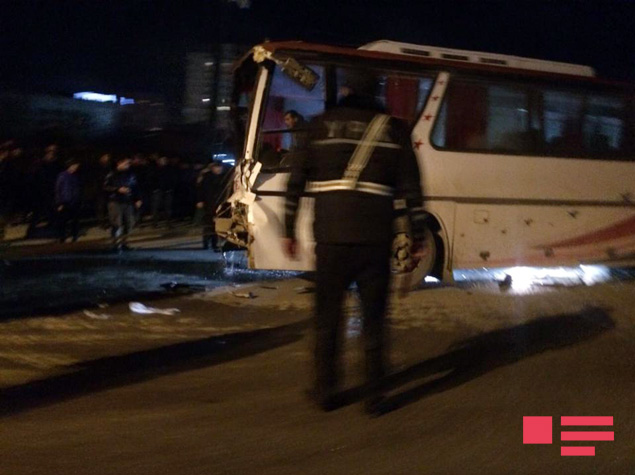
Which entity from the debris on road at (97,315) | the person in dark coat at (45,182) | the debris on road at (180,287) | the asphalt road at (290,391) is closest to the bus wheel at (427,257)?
the asphalt road at (290,391)

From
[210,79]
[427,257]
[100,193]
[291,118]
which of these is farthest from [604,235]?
[100,193]

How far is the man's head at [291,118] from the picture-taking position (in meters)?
10.5

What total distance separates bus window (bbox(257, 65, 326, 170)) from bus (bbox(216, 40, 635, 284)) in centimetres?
1

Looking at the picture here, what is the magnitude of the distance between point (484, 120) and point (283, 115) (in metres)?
2.75

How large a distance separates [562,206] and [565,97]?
1.54 m

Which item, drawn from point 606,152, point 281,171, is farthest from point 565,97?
point 281,171

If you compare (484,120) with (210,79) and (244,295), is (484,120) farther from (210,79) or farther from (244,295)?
(210,79)

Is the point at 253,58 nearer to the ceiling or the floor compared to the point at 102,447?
nearer to the ceiling

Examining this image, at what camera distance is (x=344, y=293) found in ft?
18.2

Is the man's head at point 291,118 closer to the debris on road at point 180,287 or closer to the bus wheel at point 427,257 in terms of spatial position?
the bus wheel at point 427,257

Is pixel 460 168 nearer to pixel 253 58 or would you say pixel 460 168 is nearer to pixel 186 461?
pixel 253 58

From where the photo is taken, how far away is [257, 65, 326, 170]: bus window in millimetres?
10328

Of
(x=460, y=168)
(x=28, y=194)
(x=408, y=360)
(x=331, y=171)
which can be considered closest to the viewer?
(x=331, y=171)

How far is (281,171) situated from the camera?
10312 mm
